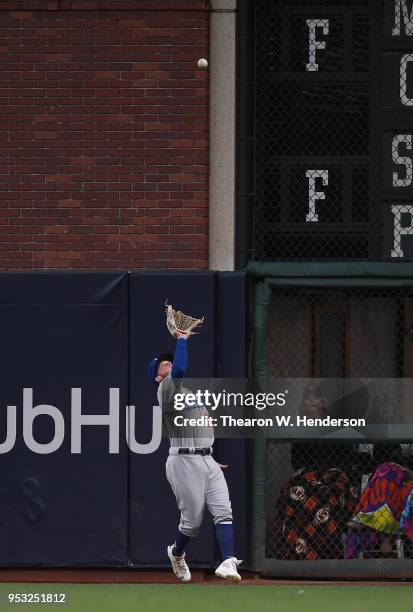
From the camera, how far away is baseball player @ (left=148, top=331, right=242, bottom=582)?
1012 centimetres

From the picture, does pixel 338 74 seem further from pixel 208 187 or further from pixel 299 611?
pixel 299 611

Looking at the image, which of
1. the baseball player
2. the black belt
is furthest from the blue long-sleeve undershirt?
the black belt

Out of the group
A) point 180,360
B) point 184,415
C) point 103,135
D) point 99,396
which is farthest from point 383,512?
point 103,135

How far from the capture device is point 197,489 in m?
10.2

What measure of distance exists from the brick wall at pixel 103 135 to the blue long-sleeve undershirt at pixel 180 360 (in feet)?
2.44

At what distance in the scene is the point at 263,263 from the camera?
34.1 ft

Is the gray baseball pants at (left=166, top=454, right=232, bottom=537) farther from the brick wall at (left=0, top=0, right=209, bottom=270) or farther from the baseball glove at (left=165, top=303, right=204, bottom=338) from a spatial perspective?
the brick wall at (left=0, top=0, right=209, bottom=270)

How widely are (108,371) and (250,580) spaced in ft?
6.98

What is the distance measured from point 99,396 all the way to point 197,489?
115cm

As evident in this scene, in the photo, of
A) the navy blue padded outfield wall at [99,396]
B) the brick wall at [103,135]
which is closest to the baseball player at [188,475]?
the navy blue padded outfield wall at [99,396]

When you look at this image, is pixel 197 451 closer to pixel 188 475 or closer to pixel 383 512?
pixel 188 475

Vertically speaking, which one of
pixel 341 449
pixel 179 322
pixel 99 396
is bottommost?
pixel 341 449

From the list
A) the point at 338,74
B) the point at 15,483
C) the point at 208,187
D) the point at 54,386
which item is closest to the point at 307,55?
the point at 338,74

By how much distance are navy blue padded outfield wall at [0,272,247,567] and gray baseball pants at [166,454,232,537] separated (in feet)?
0.41
